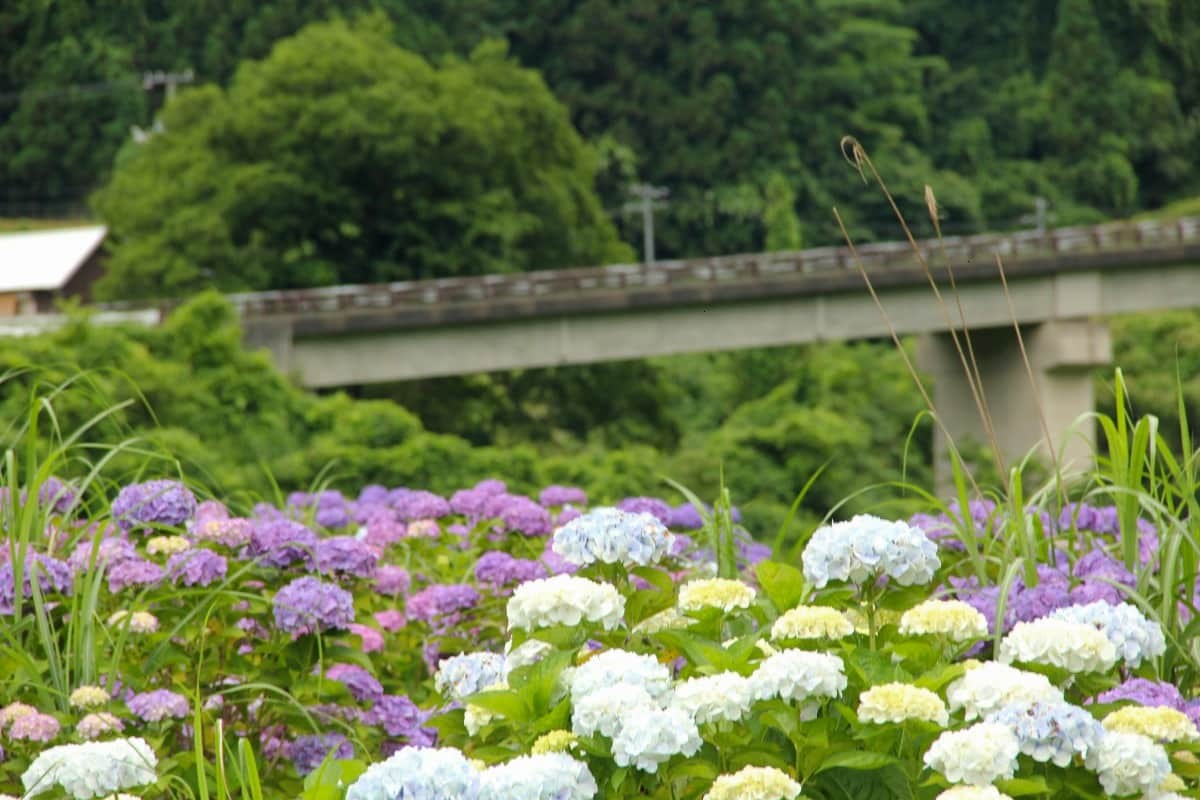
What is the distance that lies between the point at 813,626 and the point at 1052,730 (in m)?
0.45

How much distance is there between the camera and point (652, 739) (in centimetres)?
246

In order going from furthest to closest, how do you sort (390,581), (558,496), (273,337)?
(273,337) → (558,496) → (390,581)

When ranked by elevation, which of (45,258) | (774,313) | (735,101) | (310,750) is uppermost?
(735,101)

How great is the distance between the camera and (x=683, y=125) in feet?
181

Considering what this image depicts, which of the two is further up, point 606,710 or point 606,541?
point 606,541

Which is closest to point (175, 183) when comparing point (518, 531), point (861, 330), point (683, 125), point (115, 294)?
point (115, 294)

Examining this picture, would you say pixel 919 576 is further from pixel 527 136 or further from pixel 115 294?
pixel 527 136

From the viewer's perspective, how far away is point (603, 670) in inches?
104

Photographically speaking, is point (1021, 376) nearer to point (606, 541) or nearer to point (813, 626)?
point (606, 541)

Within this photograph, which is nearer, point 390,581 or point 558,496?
point 390,581

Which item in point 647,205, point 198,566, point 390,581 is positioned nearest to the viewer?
point 198,566

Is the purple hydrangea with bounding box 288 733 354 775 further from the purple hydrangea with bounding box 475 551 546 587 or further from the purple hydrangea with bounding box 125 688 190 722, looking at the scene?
the purple hydrangea with bounding box 475 551 546 587

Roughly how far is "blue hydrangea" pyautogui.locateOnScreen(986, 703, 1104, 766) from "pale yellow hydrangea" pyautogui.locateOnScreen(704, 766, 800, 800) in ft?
0.95

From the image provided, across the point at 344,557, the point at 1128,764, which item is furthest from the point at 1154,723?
the point at 344,557
